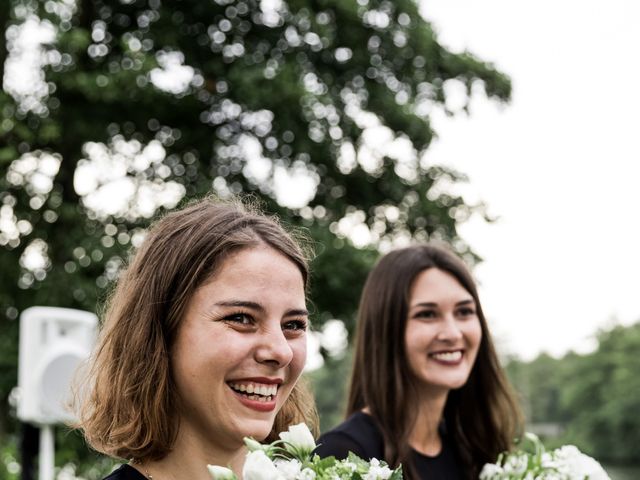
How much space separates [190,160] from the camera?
1237 centimetres

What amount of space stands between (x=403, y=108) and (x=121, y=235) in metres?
4.02

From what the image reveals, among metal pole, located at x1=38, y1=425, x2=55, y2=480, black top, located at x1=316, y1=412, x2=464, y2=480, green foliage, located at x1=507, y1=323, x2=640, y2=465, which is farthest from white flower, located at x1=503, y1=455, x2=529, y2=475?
green foliage, located at x1=507, y1=323, x2=640, y2=465

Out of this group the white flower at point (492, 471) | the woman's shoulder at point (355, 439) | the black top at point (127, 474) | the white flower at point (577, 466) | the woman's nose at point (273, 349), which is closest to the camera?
the woman's nose at point (273, 349)

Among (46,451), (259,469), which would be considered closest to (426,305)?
(259,469)

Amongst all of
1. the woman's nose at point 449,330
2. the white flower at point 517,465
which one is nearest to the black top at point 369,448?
the woman's nose at point 449,330

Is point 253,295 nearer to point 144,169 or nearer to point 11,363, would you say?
point 11,363

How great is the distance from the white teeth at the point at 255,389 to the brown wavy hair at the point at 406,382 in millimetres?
1709

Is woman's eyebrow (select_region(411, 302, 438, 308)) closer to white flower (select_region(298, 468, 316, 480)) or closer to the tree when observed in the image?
white flower (select_region(298, 468, 316, 480))

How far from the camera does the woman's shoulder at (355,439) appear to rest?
349 centimetres

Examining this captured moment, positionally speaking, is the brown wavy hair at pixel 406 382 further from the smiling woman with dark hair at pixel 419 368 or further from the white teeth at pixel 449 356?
the white teeth at pixel 449 356

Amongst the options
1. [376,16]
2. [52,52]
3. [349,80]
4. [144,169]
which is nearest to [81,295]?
[144,169]

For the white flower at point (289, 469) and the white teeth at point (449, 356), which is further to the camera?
the white teeth at point (449, 356)

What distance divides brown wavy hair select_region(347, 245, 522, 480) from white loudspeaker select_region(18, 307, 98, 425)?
10.1ft

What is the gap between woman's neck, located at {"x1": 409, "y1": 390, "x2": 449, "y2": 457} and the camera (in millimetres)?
3818
